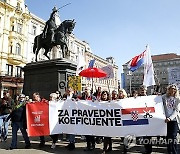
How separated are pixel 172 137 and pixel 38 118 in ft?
13.6

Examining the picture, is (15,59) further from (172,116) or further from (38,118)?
(172,116)

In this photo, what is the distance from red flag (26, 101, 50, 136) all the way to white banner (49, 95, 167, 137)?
164 millimetres

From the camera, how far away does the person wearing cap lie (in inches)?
222

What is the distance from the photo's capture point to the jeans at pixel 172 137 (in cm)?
561

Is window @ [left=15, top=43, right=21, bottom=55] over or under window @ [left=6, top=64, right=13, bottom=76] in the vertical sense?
over

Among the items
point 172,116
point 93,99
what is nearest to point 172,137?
point 172,116

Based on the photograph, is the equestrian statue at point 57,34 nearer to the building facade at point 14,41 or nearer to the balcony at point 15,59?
the building facade at point 14,41

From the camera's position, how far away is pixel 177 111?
5.71 meters

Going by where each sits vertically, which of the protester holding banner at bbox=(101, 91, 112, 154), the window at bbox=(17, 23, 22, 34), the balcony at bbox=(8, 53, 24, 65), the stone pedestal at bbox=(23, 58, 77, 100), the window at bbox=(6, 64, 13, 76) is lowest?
the protester holding banner at bbox=(101, 91, 112, 154)

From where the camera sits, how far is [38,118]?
25.3ft

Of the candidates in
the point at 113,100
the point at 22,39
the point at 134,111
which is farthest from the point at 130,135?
the point at 22,39

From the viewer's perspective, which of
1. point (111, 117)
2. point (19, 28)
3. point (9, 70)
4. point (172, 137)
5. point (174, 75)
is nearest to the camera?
point (172, 137)

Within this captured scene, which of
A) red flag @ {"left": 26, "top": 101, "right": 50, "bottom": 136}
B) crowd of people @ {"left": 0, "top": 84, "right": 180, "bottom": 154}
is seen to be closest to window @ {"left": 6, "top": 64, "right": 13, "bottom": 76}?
crowd of people @ {"left": 0, "top": 84, "right": 180, "bottom": 154}

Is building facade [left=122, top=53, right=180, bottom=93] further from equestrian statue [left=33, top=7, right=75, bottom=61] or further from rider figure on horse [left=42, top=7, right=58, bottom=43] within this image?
equestrian statue [left=33, top=7, right=75, bottom=61]
